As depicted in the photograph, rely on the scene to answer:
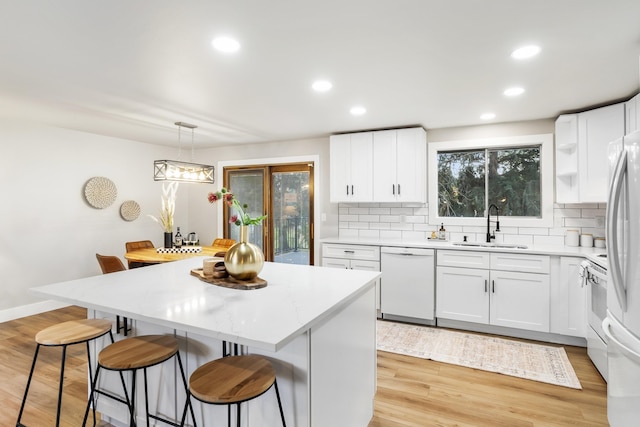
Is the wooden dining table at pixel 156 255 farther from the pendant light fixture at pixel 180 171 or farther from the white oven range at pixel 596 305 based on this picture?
the white oven range at pixel 596 305

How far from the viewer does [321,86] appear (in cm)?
288

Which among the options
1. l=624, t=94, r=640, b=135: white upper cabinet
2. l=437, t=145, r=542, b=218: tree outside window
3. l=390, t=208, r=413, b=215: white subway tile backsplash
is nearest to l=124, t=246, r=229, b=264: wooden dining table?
l=390, t=208, r=413, b=215: white subway tile backsplash

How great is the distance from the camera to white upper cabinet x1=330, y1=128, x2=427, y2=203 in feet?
13.7

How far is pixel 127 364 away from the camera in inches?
62.1

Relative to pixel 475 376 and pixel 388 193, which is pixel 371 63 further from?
pixel 475 376

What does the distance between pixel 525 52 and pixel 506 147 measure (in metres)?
2.03

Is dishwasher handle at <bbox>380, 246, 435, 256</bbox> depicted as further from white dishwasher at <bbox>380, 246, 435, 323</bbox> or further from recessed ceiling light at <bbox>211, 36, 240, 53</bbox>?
recessed ceiling light at <bbox>211, 36, 240, 53</bbox>

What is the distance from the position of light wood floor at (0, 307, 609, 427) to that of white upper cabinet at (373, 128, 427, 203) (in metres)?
1.92

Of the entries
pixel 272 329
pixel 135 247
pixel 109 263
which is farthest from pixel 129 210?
pixel 272 329

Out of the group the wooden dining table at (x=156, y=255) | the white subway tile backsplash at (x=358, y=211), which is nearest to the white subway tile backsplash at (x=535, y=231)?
the white subway tile backsplash at (x=358, y=211)

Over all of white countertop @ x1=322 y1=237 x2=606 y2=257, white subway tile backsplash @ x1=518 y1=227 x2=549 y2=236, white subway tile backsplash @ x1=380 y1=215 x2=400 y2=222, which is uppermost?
white subway tile backsplash @ x1=380 y1=215 x2=400 y2=222

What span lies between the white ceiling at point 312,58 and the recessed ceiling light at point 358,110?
8 cm

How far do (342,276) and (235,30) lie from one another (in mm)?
1595

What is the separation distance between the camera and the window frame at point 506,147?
3830mm
